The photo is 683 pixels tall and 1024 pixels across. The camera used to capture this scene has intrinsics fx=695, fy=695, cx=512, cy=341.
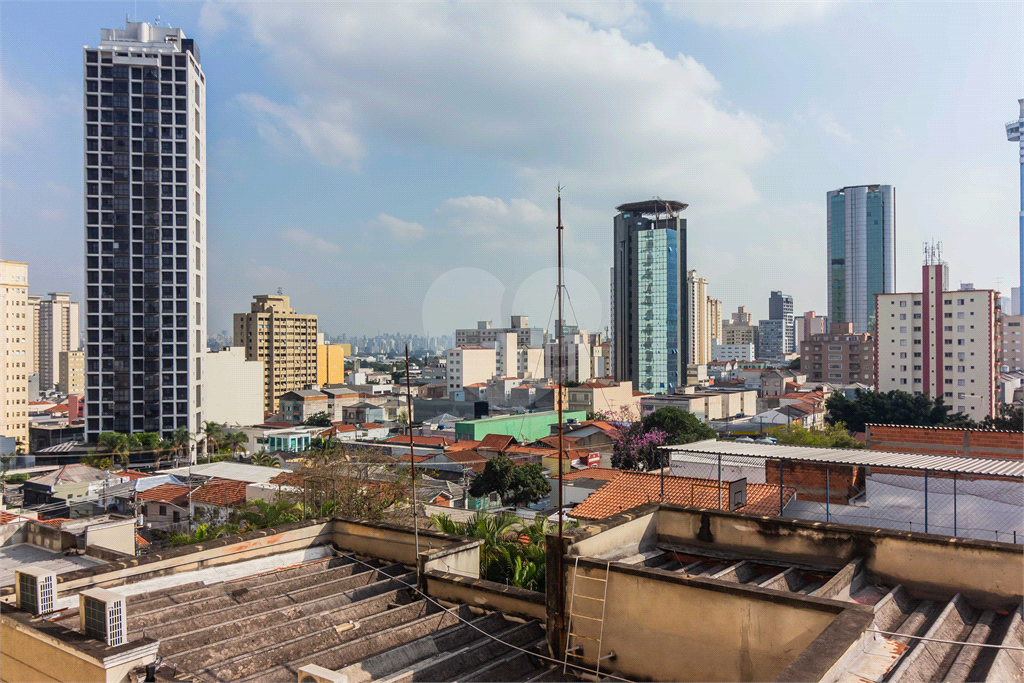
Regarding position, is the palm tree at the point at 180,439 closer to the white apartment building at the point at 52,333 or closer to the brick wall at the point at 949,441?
the brick wall at the point at 949,441

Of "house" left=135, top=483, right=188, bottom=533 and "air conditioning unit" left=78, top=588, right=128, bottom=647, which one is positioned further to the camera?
"house" left=135, top=483, right=188, bottom=533

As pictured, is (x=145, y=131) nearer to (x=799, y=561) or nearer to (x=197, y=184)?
(x=197, y=184)

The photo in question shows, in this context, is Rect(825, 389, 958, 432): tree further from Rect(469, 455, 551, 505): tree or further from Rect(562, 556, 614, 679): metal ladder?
Rect(562, 556, 614, 679): metal ladder

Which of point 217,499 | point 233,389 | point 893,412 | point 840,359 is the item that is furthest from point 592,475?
point 840,359

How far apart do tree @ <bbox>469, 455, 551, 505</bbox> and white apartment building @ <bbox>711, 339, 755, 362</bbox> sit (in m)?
110

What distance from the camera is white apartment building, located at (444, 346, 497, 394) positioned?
218 feet

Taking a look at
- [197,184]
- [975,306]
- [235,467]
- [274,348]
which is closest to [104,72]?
[197,184]

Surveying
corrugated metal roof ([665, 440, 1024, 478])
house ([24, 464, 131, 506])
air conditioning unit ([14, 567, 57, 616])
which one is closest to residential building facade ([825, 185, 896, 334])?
house ([24, 464, 131, 506])

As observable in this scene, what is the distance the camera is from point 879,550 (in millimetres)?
4328

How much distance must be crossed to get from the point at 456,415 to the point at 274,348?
3543 centimetres

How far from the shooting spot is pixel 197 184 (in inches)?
1642

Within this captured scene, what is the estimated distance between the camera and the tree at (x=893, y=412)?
35.3 metres

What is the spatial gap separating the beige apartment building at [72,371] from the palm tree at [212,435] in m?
57.3

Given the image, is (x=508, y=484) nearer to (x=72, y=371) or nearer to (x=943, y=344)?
(x=943, y=344)
